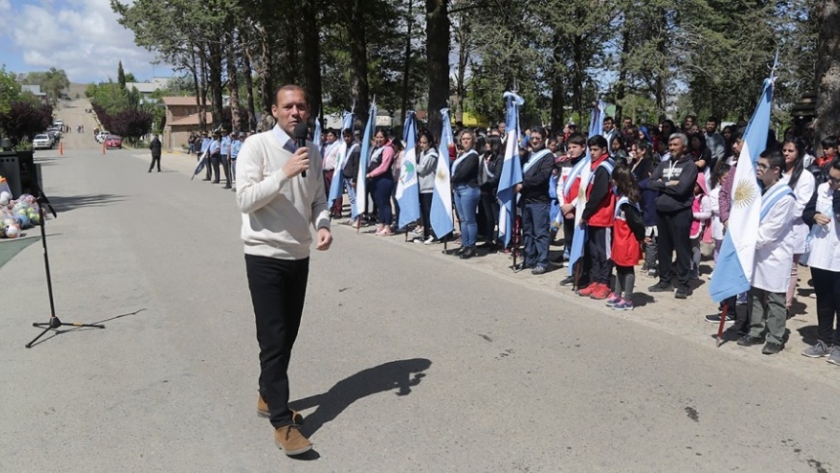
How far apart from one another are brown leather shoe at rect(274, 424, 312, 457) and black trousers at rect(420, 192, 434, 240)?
6.99 meters

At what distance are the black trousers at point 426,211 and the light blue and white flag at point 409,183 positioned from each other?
5.5 inches

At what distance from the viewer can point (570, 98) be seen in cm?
3083

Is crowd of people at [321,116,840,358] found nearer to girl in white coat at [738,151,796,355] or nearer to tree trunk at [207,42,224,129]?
girl in white coat at [738,151,796,355]

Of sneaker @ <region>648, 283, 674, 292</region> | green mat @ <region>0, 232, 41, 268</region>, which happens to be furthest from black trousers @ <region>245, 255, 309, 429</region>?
green mat @ <region>0, 232, 41, 268</region>

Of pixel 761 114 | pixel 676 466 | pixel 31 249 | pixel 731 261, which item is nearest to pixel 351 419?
pixel 676 466

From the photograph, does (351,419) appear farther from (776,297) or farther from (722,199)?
(722,199)

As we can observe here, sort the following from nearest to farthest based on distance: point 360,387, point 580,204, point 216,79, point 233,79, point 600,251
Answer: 1. point 360,387
2. point 600,251
3. point 580,204
4. point 233,79
5. point 216,79

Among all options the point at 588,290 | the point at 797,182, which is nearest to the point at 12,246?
the point at 588,290

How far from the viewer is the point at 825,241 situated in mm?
5215

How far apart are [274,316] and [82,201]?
15.6 meters

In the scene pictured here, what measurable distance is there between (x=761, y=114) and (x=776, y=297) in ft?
5.20

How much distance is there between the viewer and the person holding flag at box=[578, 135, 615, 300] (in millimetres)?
7035

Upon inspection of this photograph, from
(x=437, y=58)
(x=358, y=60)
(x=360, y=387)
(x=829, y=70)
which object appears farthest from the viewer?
(x=358, y=60)

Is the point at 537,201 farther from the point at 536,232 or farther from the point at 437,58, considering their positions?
the point at 437,58
